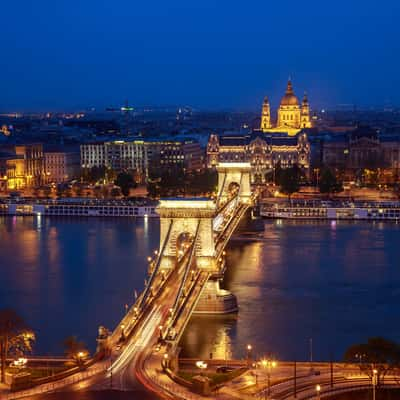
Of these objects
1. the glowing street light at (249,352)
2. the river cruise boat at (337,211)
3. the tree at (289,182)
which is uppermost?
the tree at (289,182)

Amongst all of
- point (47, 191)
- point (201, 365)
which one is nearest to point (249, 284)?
point (201, 365)

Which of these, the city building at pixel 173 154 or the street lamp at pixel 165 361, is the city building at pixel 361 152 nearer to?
the city building at pixel 173 154

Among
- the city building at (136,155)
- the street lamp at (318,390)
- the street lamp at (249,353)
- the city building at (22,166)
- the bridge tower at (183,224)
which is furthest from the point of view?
the city building at (136,155)

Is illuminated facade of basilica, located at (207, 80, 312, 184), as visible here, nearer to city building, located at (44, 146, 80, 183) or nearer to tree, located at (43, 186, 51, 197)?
city building, located at (44, 146, 80, 183)

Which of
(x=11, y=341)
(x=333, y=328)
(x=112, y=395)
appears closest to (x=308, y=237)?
(x=333, y=328)

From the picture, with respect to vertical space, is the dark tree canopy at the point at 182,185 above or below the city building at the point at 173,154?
below

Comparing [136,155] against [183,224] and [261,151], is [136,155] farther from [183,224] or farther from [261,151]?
[183,224]

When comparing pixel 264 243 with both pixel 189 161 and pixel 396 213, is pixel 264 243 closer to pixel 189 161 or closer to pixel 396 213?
pixel 396 213

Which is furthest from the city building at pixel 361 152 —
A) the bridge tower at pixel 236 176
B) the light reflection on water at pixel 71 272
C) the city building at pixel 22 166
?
the light reflection on water at pixel 71 272
